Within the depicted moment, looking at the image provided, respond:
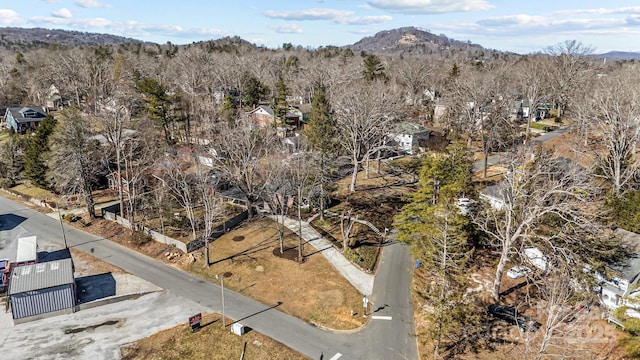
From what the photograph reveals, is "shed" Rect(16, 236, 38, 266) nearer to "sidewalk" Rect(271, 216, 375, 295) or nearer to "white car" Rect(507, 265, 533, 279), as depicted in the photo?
"sidewalk" Rect(271, 216, 375, 295)

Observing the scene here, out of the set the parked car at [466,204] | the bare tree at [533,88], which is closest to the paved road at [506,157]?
the bare tree at [533,88]

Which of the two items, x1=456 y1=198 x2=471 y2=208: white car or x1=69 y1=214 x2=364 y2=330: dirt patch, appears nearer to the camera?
x1=69 y1=214 x2=364 y2=330: dirt patch

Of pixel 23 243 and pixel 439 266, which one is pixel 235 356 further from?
pixel 23 243

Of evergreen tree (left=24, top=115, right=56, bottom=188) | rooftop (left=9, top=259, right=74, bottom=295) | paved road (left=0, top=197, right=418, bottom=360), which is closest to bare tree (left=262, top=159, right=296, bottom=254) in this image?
paved road (left=0, top=197, right=418, bottom=360)

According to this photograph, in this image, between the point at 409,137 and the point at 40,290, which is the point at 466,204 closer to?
the point at 409,137

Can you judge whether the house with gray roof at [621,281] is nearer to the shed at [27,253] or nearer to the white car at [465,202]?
the white car at [465,202]

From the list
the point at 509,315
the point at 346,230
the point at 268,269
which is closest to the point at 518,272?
the point at 509,315
